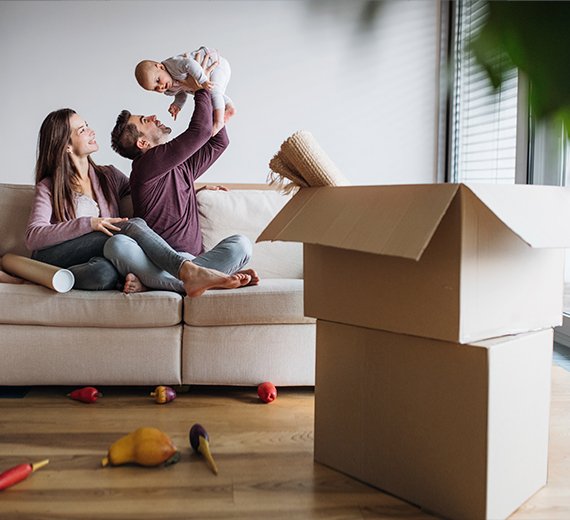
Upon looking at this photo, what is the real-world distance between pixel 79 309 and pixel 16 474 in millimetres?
832

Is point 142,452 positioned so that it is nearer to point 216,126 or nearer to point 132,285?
point 132,285

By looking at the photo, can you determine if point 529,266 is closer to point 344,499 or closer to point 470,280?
point 470,280

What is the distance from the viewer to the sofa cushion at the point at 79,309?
244 centimetres

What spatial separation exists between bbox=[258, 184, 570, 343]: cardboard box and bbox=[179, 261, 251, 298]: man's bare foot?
797mm

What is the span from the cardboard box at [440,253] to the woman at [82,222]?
89 cm

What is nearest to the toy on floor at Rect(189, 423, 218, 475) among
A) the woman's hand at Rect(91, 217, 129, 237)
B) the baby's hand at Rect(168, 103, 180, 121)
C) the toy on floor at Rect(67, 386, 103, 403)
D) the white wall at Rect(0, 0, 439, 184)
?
the toy on floor at Rect(67, 386, 103, 403)

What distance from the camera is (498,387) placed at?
4.75ft

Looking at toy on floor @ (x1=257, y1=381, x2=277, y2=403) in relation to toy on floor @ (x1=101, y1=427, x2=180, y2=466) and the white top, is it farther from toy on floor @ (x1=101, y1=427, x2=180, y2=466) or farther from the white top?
the white top

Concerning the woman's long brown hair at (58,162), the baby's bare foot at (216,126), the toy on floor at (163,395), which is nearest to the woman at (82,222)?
the woman's long brown hair at (58,162)

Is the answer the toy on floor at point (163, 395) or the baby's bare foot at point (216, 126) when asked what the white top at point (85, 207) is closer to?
the baby's bare foot at point (216, 126)

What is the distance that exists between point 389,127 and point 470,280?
3.28m

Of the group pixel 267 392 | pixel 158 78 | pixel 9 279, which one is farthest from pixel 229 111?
pixel 267 392

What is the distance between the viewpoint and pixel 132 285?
8.25ft

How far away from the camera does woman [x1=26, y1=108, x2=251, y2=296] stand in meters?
2.52
